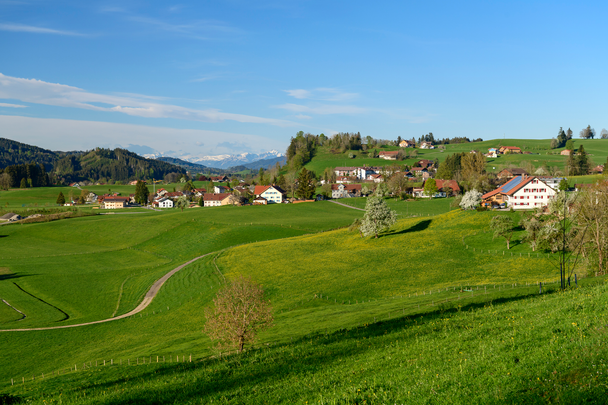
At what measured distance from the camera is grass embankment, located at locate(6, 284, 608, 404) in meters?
13.5

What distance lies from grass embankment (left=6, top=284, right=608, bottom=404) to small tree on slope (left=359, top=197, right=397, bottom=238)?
54.0m

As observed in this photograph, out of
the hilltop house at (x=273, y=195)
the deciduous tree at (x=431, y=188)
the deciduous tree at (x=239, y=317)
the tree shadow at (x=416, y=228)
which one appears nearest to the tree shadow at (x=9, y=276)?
the deciduous tree at (x=239, y=317)

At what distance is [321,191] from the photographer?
645 feet

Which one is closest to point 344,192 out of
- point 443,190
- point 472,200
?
point 443,190

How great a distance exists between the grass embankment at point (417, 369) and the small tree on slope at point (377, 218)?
54038 millimetres

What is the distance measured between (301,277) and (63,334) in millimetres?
33306

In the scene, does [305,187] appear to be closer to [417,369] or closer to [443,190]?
[443,190]

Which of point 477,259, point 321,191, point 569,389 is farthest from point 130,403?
point 321,191

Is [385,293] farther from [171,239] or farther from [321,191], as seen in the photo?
[321,191]

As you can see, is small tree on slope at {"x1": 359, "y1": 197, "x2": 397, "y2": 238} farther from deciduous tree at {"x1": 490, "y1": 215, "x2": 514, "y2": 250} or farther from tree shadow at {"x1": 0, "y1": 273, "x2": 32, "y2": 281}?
tree shadow at {"x1": 0, "y1": 273, "x2": 32, "y2": 281}

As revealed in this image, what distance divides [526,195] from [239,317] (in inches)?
3459

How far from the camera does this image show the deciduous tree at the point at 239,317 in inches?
1129

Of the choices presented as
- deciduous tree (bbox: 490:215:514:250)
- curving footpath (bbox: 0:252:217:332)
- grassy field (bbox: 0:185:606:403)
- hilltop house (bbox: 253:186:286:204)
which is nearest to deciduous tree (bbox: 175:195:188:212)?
hilltop house (bbox: 253:186:286:204)

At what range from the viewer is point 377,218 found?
272ft
